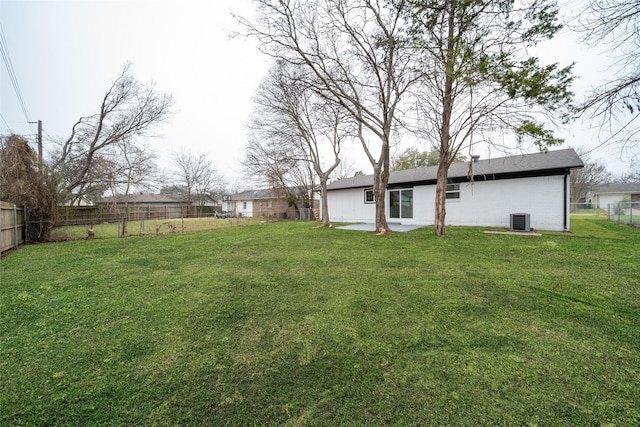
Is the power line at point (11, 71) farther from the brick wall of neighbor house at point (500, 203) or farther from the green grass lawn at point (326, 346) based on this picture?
the brick wall of neighbor house at point (500, 203)

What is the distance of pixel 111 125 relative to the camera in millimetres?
13836

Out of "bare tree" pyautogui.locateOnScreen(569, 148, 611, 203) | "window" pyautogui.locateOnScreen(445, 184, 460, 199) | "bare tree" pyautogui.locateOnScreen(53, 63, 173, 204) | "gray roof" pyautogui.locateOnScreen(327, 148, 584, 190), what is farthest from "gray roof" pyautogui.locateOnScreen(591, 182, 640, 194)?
"bare tree" pyautogui.locateOnScreen(53, 63, 173, 204)

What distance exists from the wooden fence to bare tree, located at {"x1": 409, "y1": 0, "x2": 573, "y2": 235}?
12.5 metres

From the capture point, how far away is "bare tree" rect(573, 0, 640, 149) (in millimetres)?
3537

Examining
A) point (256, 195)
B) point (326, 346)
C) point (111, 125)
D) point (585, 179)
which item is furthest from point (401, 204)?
point (585, 179)

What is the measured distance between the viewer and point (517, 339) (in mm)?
2320

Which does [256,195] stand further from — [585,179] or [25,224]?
[585,179]

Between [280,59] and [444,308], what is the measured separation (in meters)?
9.79

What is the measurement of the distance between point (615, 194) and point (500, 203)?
36.2 m

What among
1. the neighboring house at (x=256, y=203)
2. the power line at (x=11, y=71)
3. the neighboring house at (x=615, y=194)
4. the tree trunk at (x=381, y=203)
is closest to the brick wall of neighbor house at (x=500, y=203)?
the tree trunk at (x=381, y=203)

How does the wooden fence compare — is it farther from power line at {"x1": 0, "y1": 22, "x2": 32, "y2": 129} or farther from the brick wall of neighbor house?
the brick wall of neighbor house

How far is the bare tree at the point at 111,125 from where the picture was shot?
41.2 feet

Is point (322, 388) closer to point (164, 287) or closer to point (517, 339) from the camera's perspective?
point (517, 339)

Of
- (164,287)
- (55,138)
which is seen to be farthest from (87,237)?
(164,287)
